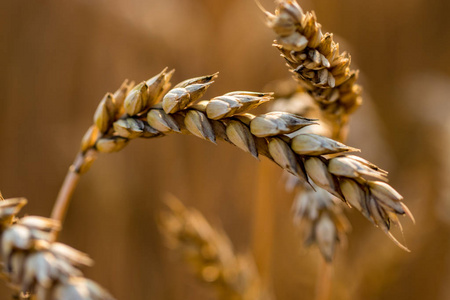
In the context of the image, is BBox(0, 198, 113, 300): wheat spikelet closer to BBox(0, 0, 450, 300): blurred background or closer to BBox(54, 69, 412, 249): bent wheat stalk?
BBox(54, 69, 412, 249): bent wheat stalk

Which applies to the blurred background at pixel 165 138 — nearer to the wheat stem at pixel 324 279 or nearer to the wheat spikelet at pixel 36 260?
the wheat stem at pixel 324 279

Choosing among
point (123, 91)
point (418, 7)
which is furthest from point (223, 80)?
point (123, 91)

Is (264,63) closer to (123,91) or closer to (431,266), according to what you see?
(431,266)

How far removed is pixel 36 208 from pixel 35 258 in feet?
5.08

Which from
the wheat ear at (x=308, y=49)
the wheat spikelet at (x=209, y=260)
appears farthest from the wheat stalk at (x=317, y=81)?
the wheat spikelet at (x=209, y=260)

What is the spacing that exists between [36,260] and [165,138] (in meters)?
1.45

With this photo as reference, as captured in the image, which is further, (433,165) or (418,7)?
(418,7)

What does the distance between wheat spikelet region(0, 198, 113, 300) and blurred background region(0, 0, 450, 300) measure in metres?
1.21

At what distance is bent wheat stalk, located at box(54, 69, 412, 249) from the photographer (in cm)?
62

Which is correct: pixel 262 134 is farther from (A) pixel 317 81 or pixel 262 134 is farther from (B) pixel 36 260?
(B) pixel 36 260

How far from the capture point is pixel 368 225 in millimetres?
2225

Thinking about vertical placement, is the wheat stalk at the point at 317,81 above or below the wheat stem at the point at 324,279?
above

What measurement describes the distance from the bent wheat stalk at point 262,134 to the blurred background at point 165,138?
1139 mm

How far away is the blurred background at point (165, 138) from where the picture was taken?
194 cm
